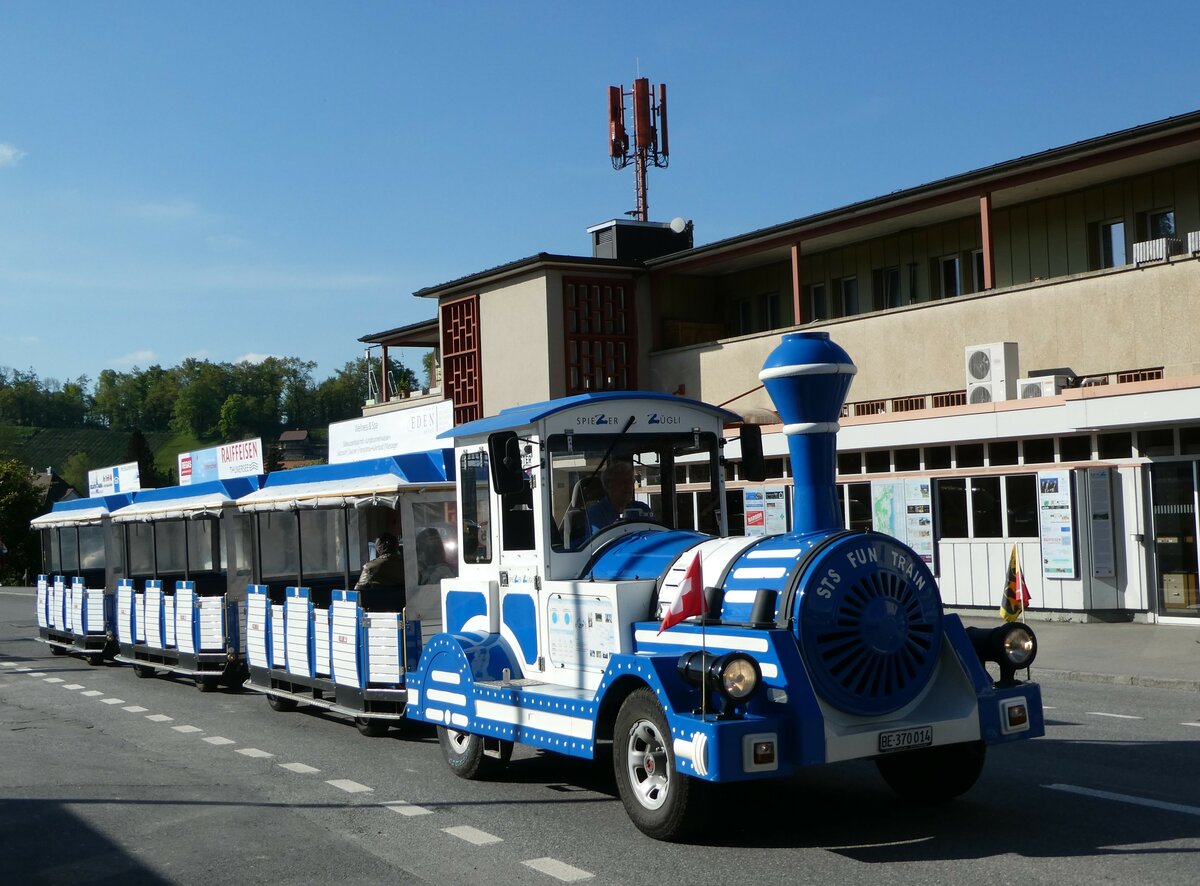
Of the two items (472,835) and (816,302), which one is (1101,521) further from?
(472,835)

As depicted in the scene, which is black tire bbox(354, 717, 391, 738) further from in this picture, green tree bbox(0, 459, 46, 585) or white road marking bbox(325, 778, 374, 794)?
green tree bbox(0, 459, 46, 585)

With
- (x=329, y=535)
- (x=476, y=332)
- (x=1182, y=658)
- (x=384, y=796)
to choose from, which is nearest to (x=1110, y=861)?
(x=384, y=796)

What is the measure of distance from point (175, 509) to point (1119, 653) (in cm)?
1173

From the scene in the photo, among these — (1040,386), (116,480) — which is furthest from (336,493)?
(1040,386)

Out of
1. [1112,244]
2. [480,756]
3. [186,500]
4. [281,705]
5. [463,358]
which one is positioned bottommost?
[281,705]

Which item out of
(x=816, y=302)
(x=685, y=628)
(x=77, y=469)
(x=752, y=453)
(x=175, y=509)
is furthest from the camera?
(x=77, y=469)

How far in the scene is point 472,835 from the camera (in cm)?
733

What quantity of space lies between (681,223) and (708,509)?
27.7 metres

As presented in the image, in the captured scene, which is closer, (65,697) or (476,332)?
(65,697)

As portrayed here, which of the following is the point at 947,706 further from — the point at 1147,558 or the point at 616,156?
the point at 616,156

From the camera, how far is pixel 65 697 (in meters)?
15.4

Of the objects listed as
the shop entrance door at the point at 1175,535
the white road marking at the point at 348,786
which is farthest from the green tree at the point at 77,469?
the white road marking at the point at 348,786

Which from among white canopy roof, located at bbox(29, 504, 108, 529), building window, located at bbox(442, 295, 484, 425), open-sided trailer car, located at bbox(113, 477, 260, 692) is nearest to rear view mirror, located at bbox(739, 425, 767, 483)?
open-sided trailer car, located at bbox(113, 477, 260, 692)

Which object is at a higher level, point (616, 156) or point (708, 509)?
point (616, 156)
